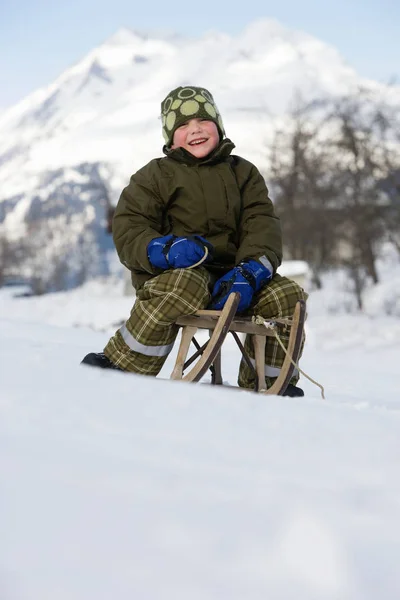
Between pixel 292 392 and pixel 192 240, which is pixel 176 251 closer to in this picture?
pixel 192 240

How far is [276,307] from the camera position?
321cm

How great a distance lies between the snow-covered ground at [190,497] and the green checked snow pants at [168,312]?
3.82ft

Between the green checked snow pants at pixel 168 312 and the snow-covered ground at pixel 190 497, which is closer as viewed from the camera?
the snow-covered ground at pixel 190 497

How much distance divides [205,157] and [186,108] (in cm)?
28

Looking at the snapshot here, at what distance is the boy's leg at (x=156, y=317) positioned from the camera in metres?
3.02

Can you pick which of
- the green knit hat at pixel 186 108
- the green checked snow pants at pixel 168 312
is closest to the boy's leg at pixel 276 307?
the green checked snow pants at pixel 168 312

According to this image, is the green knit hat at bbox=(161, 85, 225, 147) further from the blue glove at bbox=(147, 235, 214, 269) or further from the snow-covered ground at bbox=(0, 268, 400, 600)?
the snow-covered ground at bbox=(0, 268, 400, 600)

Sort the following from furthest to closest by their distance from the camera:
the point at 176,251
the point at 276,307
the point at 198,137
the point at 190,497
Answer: the point at 198,137, the point at 276,307, the point at 176,251, the point at 190,497

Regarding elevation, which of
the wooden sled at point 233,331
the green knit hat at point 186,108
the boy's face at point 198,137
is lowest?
the wooden sled at point 233,331

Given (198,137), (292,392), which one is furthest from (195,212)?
(292,392)

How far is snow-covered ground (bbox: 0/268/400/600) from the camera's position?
87 cm

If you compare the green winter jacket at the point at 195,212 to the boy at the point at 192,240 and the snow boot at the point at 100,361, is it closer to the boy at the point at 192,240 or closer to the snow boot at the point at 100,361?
the boy at the point at 192,240

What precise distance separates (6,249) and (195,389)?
210 feet

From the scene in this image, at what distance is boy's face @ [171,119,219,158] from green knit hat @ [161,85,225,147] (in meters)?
0.03
